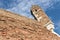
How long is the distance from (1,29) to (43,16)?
66.5 ft

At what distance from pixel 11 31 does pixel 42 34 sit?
13.7 ft

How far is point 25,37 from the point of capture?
59.7ft

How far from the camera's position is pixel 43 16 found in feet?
122

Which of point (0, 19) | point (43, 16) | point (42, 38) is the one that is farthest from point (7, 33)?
point (43, 16)

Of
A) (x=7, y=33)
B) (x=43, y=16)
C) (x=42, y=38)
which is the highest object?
(x=43, y=16)

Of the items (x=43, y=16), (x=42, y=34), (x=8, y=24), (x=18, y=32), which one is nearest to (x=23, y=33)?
(x=18, y=32)

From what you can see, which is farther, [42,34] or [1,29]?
[42,34]

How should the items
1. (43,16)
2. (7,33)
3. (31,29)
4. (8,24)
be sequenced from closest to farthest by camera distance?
(7,33) → (8,24) → (31,29) → (43,16)

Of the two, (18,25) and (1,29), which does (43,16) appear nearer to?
(18,25)

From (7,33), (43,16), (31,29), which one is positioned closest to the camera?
(7,33)

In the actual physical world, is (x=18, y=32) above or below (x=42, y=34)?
below

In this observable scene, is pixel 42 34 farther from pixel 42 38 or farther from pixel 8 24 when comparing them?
pixel 8 24

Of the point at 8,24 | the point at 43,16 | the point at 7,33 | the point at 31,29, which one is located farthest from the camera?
the point at 43,16

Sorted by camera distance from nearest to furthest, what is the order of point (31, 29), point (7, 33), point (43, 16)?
point (7, 33) → point (31, 29) → point (43, 16)
